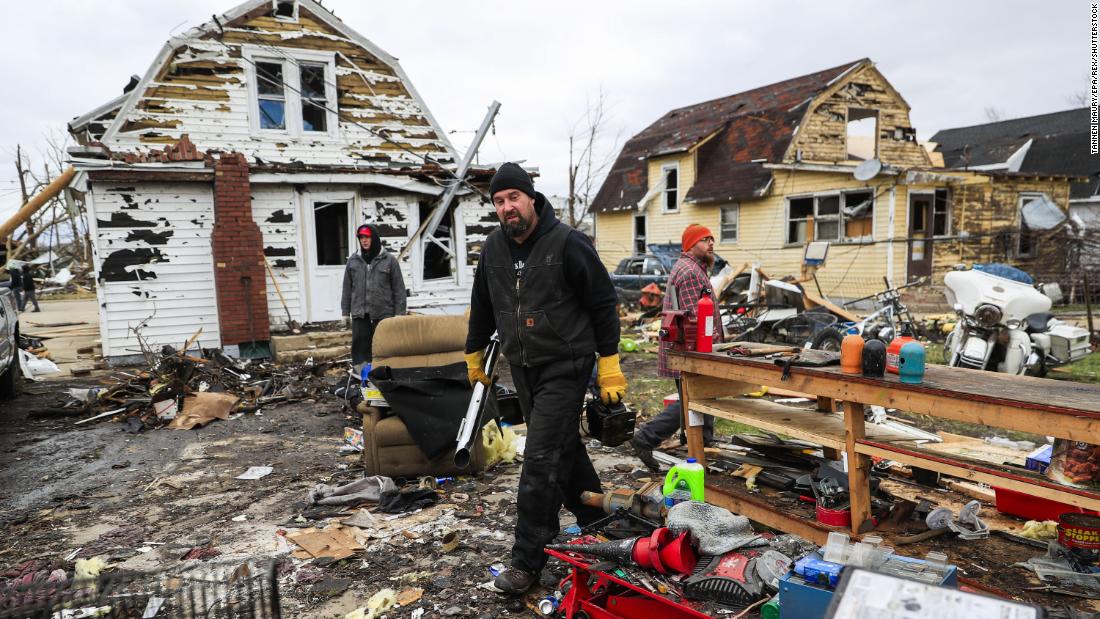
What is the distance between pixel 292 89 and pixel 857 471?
36.2 feet

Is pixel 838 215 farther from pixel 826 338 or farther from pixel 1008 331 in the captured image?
pixel 1008 331

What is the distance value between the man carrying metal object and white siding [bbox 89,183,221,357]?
28.9 feet

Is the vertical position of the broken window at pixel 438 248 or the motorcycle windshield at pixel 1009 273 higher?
the broken window at pixel 438 248

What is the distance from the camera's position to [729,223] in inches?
846

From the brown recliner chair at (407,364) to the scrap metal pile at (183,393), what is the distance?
3.00 m

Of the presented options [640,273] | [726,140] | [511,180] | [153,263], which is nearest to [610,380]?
[511,180]

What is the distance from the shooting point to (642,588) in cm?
281

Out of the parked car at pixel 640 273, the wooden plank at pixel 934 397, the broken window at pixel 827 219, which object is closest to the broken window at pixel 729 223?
the broken window at pixel 827 219

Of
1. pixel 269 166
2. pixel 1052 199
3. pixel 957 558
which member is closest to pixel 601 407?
pixel 957 558

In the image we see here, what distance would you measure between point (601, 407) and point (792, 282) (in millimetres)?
9467

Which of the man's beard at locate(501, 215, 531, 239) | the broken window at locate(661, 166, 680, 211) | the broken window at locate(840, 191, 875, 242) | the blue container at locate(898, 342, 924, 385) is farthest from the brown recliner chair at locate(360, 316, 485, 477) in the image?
the broken window at locate(661, 166, 680, 211)

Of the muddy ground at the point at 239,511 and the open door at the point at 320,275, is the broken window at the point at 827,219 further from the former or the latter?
the muddy ground at the point at 239,511

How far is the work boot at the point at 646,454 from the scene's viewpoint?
204 inches

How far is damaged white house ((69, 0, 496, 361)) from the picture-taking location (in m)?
10.4
